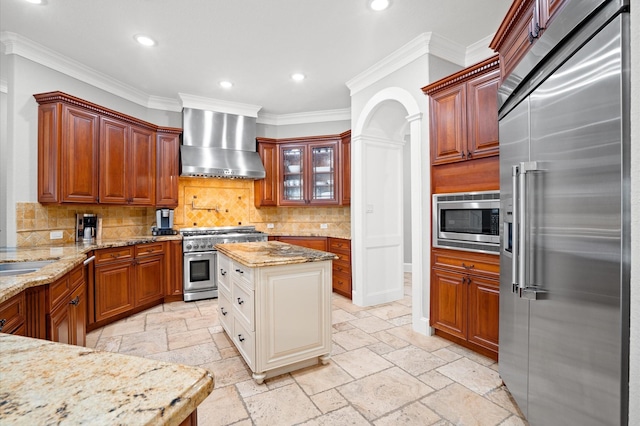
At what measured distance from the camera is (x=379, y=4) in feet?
8.51

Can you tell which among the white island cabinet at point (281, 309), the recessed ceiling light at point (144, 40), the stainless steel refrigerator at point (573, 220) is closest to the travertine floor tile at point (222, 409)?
the white island cabinet at point (281, 309)

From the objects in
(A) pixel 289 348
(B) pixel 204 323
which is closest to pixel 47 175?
(B) pixel 204 323

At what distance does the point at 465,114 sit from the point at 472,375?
7.03ft

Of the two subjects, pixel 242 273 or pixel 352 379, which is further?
pixel 242 273

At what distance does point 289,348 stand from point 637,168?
2190mm

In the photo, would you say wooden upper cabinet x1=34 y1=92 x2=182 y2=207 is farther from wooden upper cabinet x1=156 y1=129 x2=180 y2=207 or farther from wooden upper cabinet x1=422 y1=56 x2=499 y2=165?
wooden upper cabinet x1=422 y1=56 x2=499 y2=165

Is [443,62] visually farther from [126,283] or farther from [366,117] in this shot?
[126,283]

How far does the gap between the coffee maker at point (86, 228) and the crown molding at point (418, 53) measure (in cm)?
387

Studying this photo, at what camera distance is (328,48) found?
131 inches

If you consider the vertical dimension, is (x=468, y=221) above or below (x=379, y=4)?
Answer: below

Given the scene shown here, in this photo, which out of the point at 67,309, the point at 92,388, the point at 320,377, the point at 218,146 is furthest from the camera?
the point at 218,146

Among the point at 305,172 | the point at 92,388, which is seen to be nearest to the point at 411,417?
the point at 92,388

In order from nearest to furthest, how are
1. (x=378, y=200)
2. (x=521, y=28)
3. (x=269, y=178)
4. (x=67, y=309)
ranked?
(x=521, y=28)
(x=67, y=309)
(x=378, y=200)
(x=269, y=178)

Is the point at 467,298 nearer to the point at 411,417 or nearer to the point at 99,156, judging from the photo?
the point at 411,417
